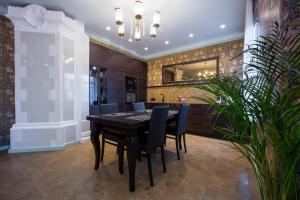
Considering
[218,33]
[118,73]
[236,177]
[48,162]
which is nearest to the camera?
[236,177]

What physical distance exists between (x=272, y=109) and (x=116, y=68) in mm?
4354

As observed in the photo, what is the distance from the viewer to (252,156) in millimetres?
796

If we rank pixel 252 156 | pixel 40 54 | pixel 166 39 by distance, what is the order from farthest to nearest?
pixel 166 39 < pixel 40 54 < pixel 252 156

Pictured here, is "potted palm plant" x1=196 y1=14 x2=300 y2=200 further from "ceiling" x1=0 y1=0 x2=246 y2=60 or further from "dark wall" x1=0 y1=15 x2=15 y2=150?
"dark wall" x1=0 y1=15 x2=15 y2=150

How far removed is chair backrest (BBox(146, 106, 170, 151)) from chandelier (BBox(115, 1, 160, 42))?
1498mm

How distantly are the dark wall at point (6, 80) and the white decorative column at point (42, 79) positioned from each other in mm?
248

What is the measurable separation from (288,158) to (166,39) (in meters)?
4.12

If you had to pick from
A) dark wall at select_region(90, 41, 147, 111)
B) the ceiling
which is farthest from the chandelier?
dark wall at select_region(90, 41, 147, 111)

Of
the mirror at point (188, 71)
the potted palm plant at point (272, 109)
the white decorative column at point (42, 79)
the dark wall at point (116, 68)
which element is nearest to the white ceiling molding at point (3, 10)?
the white decorative column at point (42, 79)

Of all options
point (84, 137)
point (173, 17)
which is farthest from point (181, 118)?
point (84, 137)

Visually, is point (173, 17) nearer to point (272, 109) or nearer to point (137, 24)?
point (137, 24)

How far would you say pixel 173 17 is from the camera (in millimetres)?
2998

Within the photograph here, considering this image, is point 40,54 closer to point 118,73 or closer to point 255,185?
point 118,73

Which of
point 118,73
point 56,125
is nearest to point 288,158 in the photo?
point 56,125
